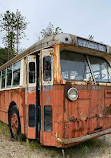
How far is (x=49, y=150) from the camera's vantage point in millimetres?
3785

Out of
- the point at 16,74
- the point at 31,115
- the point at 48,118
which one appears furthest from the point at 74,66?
the point at 16,74

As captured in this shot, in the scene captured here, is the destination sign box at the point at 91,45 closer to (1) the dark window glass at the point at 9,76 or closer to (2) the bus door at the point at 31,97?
(2) the bus door at the point at 31,97

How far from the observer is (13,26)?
20.1 metres

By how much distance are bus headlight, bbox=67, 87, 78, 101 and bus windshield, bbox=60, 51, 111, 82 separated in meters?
0.28

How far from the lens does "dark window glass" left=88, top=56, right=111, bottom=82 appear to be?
3890mm

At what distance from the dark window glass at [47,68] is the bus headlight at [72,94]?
1.77ft

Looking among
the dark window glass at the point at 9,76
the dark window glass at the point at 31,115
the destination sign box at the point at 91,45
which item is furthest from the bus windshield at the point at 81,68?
the dark window glass at the point at 9,76

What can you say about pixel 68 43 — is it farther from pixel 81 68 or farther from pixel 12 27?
pixel 12 27

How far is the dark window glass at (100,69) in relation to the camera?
3890mm

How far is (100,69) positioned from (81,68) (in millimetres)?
777

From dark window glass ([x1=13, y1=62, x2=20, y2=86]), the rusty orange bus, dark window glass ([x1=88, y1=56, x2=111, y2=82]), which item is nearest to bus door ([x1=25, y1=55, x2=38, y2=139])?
the rusty orange bus

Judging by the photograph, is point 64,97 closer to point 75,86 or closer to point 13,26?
point 75,86

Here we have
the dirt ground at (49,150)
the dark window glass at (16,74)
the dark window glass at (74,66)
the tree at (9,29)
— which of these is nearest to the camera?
the dark window glass at (74,66)

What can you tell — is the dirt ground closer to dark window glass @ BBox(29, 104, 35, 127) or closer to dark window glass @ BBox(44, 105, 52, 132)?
dark window glass @ BBox(29, 104, 35, 127)
